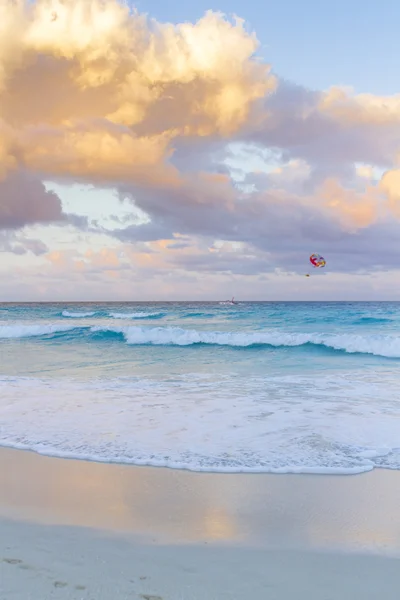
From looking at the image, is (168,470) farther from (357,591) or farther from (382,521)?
(357,591)

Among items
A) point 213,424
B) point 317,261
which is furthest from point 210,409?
point 317,261

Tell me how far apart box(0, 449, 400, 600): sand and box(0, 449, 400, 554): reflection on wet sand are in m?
0.01

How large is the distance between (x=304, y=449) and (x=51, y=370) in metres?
10.1

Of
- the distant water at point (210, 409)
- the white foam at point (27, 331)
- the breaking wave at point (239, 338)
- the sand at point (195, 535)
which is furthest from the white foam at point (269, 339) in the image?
the sand at point (195, 535)

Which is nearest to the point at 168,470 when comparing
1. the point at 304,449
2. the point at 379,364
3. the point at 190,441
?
the point at 190,441

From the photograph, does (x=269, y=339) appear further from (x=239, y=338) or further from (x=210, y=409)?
(x=210, y=409)

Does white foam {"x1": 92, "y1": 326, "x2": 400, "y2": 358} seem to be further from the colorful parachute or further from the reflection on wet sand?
the reflection on wet sand

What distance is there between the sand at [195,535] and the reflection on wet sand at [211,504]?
1 cm

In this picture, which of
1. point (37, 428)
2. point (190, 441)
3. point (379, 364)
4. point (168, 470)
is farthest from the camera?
point (379, 364)

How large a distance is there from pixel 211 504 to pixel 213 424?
10.1 ft

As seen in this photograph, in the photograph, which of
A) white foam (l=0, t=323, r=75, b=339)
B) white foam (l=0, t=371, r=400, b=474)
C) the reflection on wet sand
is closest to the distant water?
white foam (l=0, t=371, r=400, b=474)

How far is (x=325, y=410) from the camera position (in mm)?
8664

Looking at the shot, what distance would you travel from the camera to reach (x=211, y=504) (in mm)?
4547

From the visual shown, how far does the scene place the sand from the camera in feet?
10.5
